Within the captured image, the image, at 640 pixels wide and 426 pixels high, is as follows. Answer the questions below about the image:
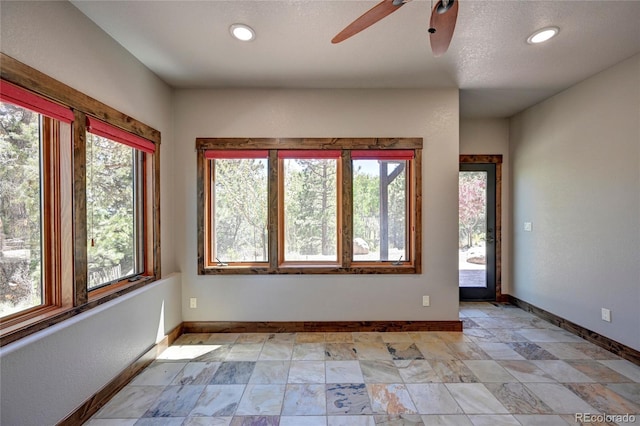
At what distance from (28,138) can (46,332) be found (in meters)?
1.17

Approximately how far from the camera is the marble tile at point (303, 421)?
1814mm

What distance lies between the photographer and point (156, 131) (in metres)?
2.87

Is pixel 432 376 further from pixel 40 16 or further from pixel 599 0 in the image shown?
pixel 40 16

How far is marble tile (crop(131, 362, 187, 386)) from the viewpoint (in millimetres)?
2287

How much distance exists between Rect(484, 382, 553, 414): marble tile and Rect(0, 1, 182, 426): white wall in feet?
9.47

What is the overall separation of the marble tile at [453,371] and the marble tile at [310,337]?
1108mm

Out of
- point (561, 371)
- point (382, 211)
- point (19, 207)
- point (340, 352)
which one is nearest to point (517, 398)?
point (561, 371)

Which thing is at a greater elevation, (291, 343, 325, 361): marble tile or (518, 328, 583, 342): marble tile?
(291, 343, 325, 361): marble tile

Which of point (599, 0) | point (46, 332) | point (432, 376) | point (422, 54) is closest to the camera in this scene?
point (46, 332)

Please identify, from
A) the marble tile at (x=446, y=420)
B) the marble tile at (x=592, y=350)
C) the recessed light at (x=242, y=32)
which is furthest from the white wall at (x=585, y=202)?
the recessed light at (x=242, y=32)

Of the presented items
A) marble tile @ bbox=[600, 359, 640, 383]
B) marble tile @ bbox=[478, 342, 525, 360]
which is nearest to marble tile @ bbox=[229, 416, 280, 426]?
marble tile @ bbox=[478, 342, 525, 360]

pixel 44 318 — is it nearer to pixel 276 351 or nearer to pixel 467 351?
pixel 276 351

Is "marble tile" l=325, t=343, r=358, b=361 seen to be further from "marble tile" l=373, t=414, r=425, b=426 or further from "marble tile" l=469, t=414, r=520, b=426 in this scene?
"marble tile" l=469, t=414, r=520, b=426

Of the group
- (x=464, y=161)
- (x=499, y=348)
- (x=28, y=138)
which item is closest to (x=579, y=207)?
(x=464, y=161)
